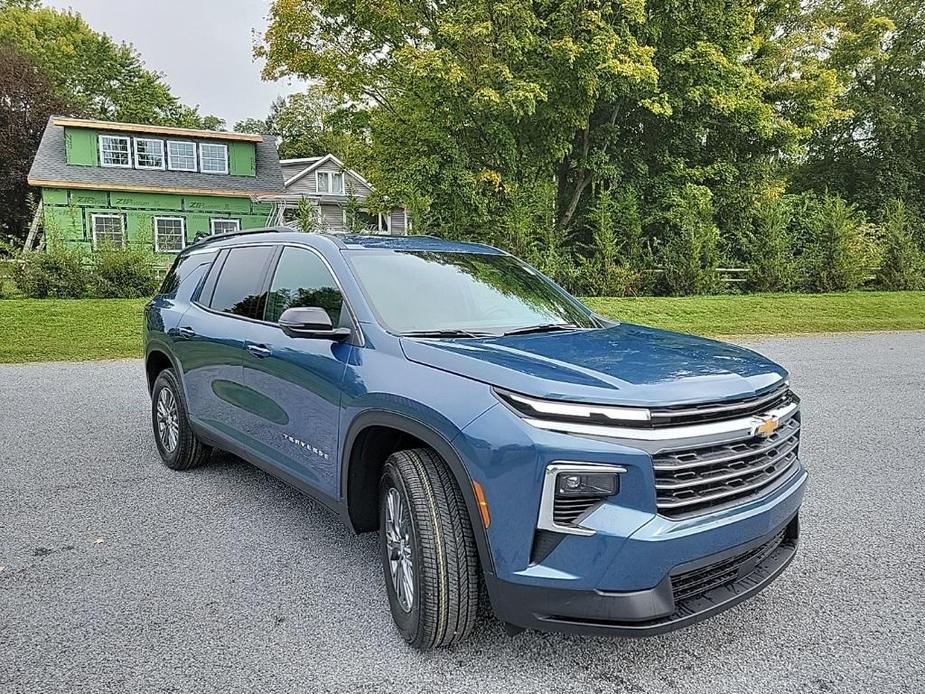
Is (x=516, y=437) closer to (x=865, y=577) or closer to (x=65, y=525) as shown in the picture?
(x=865, y=577)

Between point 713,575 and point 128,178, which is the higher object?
point 128,178

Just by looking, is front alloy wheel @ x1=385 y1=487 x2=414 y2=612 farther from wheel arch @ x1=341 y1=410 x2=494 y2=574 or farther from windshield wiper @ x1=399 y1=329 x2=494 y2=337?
windshield wiper @ x1=399 y1=329 x2=494 y2=337

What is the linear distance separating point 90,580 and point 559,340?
2635mm

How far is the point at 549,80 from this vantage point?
60.1 ft

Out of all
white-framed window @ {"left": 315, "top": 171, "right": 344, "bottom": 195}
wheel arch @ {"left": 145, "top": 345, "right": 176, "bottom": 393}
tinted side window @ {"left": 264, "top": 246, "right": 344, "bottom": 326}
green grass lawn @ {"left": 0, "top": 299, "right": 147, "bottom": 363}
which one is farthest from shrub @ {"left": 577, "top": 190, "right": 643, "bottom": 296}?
white-framed window @ {"left": 315, "top": 171, "right": 344, "bottom": 195}

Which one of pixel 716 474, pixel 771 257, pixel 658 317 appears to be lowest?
pixel 658 317

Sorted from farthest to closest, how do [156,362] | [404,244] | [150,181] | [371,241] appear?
[150,181], [156,362], [404,244], [371,241]

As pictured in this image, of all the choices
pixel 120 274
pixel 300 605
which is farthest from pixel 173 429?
pixel 120 274

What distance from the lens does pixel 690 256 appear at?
1902 centimetres

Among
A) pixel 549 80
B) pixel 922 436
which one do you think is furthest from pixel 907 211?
pixel 922 436

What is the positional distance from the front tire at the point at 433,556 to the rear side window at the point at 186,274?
9.81ft

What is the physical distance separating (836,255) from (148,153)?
25.0 m

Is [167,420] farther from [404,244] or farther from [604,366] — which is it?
[604,366]

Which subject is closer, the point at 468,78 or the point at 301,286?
the point at 301,286
